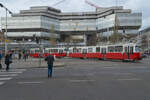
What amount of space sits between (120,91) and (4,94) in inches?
203

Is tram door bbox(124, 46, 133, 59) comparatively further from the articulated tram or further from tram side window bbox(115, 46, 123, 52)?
tram side window bbox(115, 46, 123, 52)

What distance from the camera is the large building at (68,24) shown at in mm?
95062

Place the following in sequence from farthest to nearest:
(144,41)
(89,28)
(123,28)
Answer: (89,28) < (123,28) < (144,41)

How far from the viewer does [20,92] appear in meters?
8.45

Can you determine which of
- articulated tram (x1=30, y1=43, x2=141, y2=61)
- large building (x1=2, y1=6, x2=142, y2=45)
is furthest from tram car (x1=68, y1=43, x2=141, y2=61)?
large building (x1=2, y1=6, x2=142, y2=45)

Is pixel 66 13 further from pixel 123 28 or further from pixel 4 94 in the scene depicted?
pixel 4 94

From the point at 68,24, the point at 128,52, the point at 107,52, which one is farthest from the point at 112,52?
the point at 68,24

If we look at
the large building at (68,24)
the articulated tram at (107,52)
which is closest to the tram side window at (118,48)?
the articulated tram at (107,52)

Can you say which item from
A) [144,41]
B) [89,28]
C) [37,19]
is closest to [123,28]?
[144,41]

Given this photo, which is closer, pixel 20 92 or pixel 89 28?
pixel 20 92

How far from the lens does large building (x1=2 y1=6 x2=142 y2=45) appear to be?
9506 cm

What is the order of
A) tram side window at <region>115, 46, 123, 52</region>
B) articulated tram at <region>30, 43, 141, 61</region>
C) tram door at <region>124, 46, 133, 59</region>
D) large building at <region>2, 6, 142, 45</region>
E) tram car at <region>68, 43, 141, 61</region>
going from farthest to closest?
1. large building at <region>2, 6, 142, 45</region>
2. tram side window at <region>115, 46, 123, 52</region>
3. tram door at <region>124, 46, 133, 59</region>
4. articulated tram at <region>30, 43, 141, 61</region>
5. tram car at <region>68, 43, 141, 61</region>

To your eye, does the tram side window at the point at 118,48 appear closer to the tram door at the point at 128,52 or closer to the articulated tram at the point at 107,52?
the articulated tram at the point at 107,52

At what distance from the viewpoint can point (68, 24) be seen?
359ft
